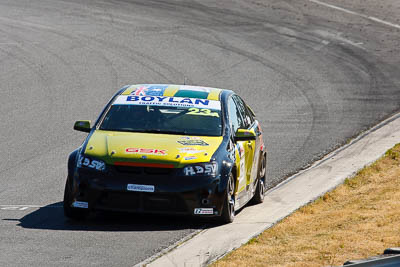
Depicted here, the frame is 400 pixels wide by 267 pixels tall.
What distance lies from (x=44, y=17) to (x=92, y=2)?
271cm

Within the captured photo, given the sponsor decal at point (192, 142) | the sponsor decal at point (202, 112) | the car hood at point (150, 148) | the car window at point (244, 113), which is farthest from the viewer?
the car window at point (244, 113)

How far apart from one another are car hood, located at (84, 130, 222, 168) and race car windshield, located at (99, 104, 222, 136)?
18 cm

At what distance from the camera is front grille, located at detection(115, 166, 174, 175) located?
414 inches

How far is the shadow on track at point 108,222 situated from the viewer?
10.5 meters

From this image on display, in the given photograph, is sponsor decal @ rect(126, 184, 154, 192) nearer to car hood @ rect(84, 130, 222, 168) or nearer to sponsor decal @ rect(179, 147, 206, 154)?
car hood @ rect(84, 130, 222, 168)

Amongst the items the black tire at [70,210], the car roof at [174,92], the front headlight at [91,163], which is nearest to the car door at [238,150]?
the car roof at [174,92]

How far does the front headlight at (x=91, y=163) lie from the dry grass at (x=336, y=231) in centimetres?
195

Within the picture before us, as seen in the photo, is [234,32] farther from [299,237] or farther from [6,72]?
[299,237]

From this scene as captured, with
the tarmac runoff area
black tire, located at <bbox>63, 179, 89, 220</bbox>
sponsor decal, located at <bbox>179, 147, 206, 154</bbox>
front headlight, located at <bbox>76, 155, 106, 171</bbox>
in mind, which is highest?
sponsor decal, located at <bbox>179, 147, 206, 154</bbox>

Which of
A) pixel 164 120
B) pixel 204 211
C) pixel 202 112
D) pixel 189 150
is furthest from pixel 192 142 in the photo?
pixel 204 211

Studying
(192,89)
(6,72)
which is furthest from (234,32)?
(192,89)

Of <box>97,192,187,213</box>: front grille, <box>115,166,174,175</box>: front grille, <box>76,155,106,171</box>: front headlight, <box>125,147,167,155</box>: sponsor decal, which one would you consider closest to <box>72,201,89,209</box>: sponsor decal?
<box>97,192,187,213</box>: front grille

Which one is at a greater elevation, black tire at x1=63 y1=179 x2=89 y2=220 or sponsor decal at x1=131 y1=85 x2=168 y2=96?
sponsor decal at x1=131 y1=85 x2=168 y2=96

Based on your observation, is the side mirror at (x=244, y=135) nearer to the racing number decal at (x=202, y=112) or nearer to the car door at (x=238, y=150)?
the car door at (x=238, y=150)
